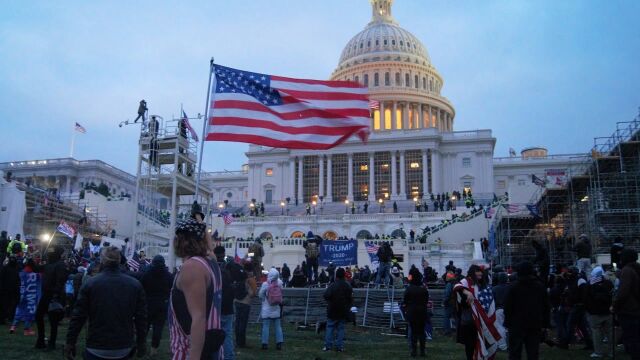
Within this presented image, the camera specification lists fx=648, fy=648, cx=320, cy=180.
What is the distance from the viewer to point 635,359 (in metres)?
9.73

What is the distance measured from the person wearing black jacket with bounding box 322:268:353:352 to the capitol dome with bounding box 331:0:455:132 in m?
84.1

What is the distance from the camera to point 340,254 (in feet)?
83.8

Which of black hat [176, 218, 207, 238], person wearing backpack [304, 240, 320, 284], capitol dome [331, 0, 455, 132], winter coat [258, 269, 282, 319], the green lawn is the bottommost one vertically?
the green lawn

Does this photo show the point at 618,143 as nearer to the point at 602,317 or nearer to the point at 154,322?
the point at 602,317

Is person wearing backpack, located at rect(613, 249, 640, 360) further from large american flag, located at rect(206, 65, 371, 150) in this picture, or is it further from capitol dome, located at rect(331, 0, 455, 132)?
capitol dome, located at rect(331, 0, 455, 132)

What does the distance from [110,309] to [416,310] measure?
892cm

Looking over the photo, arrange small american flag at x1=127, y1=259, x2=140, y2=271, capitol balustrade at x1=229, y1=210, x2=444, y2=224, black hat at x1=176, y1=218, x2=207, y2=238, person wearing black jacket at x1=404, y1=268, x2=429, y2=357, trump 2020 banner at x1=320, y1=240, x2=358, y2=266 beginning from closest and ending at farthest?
black hat at x1=176, y1=218, x2=207, y2=238, person wearing black jacket at x1=404, y1=268, x2=429, y2=357, small american flag at x1=127, y1=259, x2=140, y2=271, trump 2020 banner at x1=320, y1=240, x2=358, y2=266, capitol balustrade at x1=229, y1=210, x2=444, y2=224

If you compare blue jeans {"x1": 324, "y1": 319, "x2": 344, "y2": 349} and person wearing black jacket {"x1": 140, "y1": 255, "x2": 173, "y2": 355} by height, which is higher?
person wearing black jacket {"x1": 140, "y1": 255, "x2": 173, "y2": 355}

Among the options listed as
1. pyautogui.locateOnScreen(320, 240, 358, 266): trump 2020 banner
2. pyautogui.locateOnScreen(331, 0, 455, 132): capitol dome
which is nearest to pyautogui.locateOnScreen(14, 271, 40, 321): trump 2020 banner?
pyautogui.locateOnScreen(320, 240, 358, 266): trump 2020 banner

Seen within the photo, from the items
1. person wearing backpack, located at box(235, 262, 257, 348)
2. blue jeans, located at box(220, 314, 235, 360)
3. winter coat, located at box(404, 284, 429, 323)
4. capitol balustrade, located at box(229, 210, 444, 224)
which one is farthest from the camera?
capitol balustrade, located at box(229, 210, 444, 224)

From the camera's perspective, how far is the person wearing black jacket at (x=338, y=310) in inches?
571

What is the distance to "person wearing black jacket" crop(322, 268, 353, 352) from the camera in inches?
571

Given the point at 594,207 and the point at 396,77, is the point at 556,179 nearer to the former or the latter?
the point at 594,207

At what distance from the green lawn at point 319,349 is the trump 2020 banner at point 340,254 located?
7.13m
